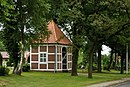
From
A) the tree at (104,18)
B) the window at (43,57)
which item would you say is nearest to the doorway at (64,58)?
the window at (43,57)

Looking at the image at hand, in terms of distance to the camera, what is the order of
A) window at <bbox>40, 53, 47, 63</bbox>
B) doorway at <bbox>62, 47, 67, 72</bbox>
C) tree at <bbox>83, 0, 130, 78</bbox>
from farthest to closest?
doorway at <bbox>62, 47, 67, 72</bbox> < window at <bbox>40, 53, 47, 63</bbox> < tree at <bbox>83, 0, 130, 78</bbox>

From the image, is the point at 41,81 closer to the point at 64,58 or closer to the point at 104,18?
the point at 104,18

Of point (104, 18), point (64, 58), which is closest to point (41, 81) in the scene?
point (104, 18)

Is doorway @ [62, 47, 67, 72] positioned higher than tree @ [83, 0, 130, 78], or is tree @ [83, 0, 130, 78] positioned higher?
tree @ [83, 0, 130, 78]

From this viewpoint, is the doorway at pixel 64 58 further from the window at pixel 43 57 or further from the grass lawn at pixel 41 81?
the grass lawn at pixel 41 81

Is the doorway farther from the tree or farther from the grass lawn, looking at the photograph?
the grass lawn

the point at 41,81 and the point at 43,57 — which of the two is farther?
Result: the point at 43,57

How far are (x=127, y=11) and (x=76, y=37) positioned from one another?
255 inches

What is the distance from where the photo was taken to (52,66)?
56812 millimetres

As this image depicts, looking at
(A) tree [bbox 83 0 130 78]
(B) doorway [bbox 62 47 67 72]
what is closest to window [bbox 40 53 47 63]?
(B) doorway [bbox 62 47 67 72]

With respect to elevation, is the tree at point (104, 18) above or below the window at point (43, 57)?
above

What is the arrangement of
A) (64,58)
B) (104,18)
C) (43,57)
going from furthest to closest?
(64,58) → (43,57) → (104,18)

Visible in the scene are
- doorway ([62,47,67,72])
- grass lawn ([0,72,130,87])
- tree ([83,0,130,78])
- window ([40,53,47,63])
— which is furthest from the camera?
doorway ([62,47,67,72])

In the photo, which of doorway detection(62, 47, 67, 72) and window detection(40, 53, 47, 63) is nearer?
window detection(40, 53, 47, 63)
